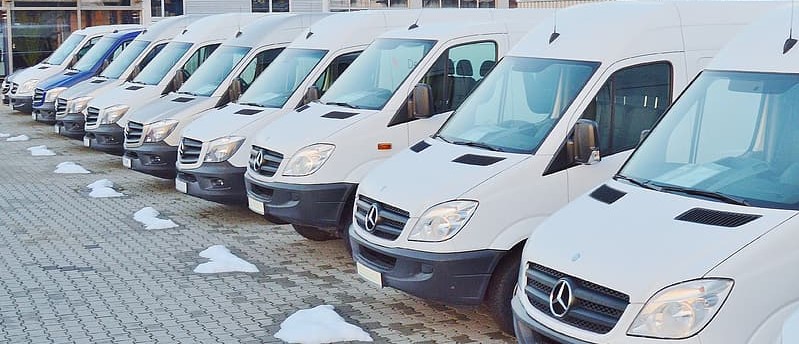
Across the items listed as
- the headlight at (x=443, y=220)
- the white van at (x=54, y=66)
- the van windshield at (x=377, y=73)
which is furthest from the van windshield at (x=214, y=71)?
the white van at (x=54, y=66)

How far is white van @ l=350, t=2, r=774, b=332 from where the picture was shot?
706 centimetres

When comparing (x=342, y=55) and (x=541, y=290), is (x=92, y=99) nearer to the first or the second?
(x=342, y=55)

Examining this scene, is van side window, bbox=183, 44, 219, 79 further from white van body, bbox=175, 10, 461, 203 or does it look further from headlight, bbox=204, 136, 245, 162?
headlight, bbox=204, 136, 245, 162

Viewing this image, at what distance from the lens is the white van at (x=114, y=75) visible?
57.9ft

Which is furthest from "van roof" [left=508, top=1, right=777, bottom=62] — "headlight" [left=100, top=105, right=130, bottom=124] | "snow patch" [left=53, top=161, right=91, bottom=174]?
"snow patch" [left=53, top=161, right=91, bottom=174]

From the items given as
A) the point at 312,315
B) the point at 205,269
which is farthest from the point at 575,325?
the point at 205,269

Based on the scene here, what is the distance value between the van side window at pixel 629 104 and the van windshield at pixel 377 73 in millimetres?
2549

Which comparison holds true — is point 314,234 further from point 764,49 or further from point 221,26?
point 221,26

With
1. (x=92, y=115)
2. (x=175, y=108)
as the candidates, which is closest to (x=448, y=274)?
(x=175, y=108)

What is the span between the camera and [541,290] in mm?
5594

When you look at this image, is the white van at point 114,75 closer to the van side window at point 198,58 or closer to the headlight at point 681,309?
the van side window at point 198,58

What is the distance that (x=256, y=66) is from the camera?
43.5 feet

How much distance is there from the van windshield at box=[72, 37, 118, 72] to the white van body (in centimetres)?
930

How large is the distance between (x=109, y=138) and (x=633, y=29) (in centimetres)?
964
